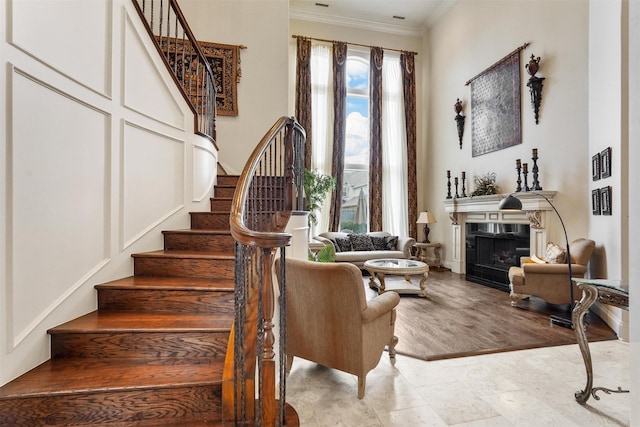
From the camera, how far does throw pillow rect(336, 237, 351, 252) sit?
6.99 m

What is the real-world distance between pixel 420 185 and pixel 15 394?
7989mm

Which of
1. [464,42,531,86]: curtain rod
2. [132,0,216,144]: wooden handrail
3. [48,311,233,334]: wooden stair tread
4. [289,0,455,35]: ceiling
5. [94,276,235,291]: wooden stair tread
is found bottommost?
[48,311,233,334]: wooden stair tread

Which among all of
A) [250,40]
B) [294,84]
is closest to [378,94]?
[294,84]

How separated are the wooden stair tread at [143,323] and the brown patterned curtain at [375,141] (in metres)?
6.03

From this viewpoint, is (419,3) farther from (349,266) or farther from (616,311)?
(349,266)

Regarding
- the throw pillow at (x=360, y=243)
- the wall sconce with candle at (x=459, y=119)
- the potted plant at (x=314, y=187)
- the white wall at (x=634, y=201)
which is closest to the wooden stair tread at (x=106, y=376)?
the white wall at (x=634, y=201)

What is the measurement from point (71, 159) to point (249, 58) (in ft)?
13.9

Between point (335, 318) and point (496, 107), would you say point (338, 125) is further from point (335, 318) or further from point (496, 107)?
point (335, 318)

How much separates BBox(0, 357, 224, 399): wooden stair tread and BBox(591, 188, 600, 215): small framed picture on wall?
4345 millimetres

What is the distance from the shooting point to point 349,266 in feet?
7.44

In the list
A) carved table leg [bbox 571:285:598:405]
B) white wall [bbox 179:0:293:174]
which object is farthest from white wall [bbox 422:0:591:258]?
white wall [bbox 179:0:293:174]

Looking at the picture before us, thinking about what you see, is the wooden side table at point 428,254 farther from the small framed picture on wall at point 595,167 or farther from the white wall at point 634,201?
A: the white wall at point 634,201

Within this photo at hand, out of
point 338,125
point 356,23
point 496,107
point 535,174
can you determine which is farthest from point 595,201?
point 356,23

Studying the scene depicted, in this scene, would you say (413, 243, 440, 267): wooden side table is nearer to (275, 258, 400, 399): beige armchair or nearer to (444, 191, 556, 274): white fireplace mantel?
(444, 191, 556, 274): white fireplace mantel
